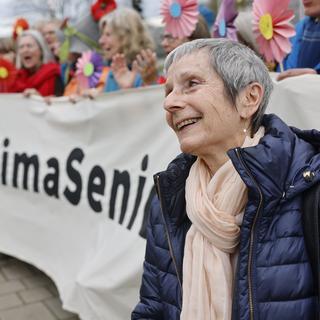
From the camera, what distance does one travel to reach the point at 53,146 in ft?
12.1

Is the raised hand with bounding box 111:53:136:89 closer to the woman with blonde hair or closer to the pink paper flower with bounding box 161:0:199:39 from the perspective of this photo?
the woman with blonde hair

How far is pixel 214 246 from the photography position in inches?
54.6

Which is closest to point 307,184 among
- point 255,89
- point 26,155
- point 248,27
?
point 255,89

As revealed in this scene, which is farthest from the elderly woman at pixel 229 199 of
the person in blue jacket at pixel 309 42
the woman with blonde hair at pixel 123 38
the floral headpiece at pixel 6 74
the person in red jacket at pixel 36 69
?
the floral headpiece at pixel 6 74

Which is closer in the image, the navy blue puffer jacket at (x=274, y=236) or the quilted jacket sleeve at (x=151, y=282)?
the navy blue puffer jacket at (x=274, y=236)

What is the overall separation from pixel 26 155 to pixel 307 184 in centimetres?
301

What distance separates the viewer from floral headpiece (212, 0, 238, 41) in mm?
2746

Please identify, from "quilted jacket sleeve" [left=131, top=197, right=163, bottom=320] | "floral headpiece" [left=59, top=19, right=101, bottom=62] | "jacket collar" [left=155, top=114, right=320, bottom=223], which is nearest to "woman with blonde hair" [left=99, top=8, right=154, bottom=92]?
"floral headpiece" [left=59, top=19, right=101, bottom=62]

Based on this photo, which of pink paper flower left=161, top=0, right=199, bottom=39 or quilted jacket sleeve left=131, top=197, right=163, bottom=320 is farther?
pink paper flower left=161, top=0, right=199, bottom=39

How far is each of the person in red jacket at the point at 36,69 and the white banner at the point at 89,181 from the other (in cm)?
67

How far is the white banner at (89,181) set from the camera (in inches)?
108

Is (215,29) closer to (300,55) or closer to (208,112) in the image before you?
(300,55)

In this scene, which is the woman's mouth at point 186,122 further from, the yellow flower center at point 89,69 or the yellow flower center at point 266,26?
the yellow flower center at point 89,69

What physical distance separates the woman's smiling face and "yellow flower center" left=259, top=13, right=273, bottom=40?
861 millimetres
